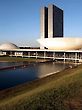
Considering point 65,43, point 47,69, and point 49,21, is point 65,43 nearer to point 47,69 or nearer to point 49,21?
point 47,69

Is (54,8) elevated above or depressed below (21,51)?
above

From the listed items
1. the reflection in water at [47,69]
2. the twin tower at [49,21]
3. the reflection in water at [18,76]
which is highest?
the twin tower at [49,21]

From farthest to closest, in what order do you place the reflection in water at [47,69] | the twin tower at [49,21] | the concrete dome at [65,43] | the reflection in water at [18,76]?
1. the twin tower at [49,21]
2. the concrete dome at [65,43]
3. the reflection in water at [47,69]
4. the reflection in water at [18,76]

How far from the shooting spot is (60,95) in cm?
2012

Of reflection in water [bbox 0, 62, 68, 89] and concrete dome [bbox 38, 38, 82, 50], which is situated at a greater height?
concrete dome [bbox 38, 38, 82, 50]

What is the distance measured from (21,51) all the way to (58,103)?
9505 centimetres

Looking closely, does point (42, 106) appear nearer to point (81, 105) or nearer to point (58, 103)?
point (58, 103)

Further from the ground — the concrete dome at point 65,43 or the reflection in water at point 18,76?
the concrete dome at point 65,43

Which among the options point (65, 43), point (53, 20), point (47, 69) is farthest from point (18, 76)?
point (53, 20)

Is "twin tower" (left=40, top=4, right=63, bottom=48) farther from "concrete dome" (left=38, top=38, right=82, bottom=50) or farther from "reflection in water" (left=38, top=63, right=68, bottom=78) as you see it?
"reflection in water" (left=38, top=63, right=68, bottom=78)

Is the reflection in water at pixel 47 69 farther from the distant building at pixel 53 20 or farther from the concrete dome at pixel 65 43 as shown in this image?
the distant building at pixel 53 20

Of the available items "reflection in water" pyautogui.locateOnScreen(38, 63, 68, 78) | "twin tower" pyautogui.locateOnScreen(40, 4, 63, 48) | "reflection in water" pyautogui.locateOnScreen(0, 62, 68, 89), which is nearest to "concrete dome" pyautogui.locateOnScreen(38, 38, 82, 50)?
"reflection in water" pyautogui.locateOnScreen(38, 63, 68, 78)

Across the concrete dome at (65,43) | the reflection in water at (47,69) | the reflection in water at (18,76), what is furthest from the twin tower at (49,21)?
the reflection in water at (18,76)

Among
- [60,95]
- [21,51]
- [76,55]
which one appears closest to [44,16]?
[21,51]
